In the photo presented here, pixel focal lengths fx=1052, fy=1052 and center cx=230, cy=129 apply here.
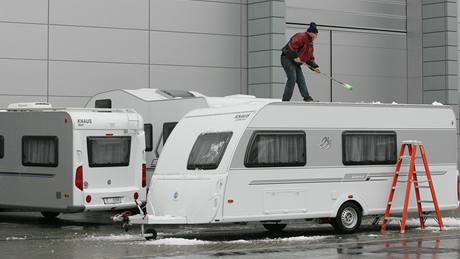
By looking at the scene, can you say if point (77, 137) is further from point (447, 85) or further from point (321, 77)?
point (447, 85)

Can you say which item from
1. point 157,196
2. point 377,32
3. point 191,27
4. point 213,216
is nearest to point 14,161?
point 157,196

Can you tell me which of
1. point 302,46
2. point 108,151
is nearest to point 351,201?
point 302,46

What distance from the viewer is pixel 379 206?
19266 millimetres

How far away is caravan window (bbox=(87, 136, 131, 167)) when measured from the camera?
67.6 ft

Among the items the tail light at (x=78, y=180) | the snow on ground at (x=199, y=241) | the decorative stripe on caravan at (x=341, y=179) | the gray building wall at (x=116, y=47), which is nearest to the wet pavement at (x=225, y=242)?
the snow on ground at (x=199, y=241)

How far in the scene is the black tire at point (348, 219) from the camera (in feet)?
61.5

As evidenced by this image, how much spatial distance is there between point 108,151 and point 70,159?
94 cm

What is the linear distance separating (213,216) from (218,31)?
46.9ft

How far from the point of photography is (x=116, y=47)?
29312mm

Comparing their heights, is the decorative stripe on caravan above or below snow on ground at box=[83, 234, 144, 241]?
above

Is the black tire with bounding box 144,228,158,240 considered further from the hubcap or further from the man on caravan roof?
the man on caravan roof

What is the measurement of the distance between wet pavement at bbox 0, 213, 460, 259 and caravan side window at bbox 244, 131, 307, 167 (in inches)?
51.7

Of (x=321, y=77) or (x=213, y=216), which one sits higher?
(x=321, y=77)

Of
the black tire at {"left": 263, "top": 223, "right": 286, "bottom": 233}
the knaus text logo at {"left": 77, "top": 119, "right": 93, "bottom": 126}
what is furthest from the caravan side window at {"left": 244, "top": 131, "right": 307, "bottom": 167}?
the knaus text logo at {"left": 77, "top": 119, "right": 93, "bottom": 126}
